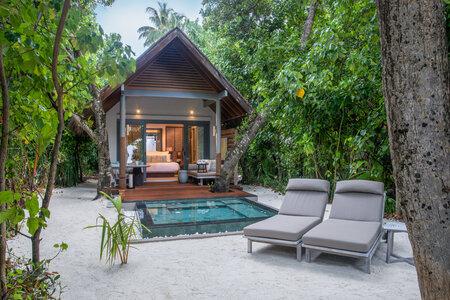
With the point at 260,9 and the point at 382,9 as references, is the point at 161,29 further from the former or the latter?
the point at 382,9

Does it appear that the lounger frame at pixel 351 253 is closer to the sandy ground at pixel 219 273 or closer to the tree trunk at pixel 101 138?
the sandy ground at pixel 219 273

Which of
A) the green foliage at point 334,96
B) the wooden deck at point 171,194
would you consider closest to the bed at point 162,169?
the wooden deck at point 171,194

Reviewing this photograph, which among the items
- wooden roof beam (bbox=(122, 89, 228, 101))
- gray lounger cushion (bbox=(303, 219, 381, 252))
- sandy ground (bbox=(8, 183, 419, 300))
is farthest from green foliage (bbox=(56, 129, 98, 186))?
gray lounger cushion (bbox=(303, 219, 381, 252))

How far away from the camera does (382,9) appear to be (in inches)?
65.4

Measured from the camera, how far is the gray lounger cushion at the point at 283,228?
4.70 meters

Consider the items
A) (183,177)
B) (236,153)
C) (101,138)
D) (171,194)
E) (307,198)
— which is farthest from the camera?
(183,177)

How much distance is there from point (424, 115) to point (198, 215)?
683 centimetres

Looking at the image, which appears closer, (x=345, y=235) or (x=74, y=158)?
(x=345, y=235)

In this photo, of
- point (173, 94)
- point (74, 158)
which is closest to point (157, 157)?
Result: point (74, 158)

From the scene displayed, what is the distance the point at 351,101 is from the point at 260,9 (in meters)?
6.95

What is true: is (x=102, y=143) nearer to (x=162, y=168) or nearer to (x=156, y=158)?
(x=162, y=168)

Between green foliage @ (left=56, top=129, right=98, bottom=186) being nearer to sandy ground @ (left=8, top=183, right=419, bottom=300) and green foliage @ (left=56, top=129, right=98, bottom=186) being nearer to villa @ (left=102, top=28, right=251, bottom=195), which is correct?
villa @ (left=102, top=28, right=251, bottom=195)

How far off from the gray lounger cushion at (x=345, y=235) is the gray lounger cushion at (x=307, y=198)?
60cm

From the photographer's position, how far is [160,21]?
32.4m
